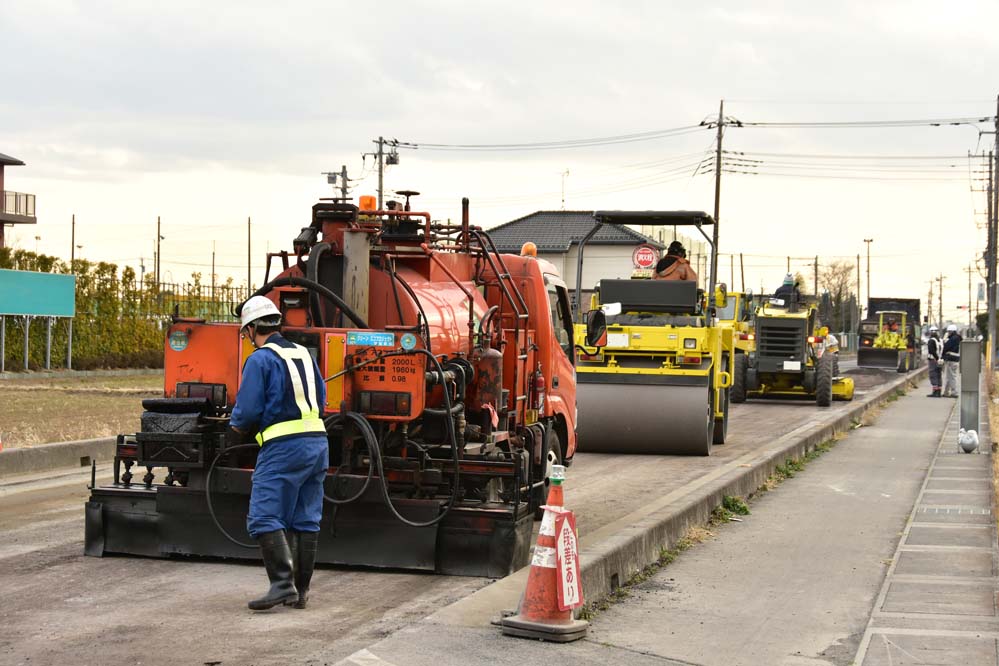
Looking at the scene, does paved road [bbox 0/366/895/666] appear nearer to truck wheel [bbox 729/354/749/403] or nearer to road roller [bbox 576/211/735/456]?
road roller [bbox 576/211/735/456]

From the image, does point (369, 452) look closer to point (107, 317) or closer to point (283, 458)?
point (283, 458)

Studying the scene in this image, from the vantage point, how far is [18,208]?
62938 millimetres

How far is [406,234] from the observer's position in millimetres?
10219

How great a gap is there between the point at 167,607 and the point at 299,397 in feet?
4.70

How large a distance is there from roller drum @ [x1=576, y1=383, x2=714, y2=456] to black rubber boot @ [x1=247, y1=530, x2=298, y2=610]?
1104cm

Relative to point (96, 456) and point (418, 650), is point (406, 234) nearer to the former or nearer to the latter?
point (418, 650)

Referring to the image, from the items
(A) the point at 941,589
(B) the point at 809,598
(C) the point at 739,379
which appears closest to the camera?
(B) the point at 809,598

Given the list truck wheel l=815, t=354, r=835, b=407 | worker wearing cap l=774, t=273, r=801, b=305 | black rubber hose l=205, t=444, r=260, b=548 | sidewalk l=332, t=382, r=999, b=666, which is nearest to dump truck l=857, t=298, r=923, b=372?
worker wearing cap l=774, t=273, r=801, b=305

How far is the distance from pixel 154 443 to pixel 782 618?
418cm

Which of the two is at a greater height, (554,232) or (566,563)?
(554,232)

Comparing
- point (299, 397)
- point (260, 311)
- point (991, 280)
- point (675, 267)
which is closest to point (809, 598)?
point (299, 397)

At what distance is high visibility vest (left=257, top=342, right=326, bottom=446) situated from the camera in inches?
310

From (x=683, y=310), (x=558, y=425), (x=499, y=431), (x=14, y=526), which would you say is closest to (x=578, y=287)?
(x=683, y=310)

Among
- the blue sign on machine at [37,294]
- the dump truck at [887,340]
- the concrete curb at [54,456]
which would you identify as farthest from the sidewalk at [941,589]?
the dump truck at [887,340]
